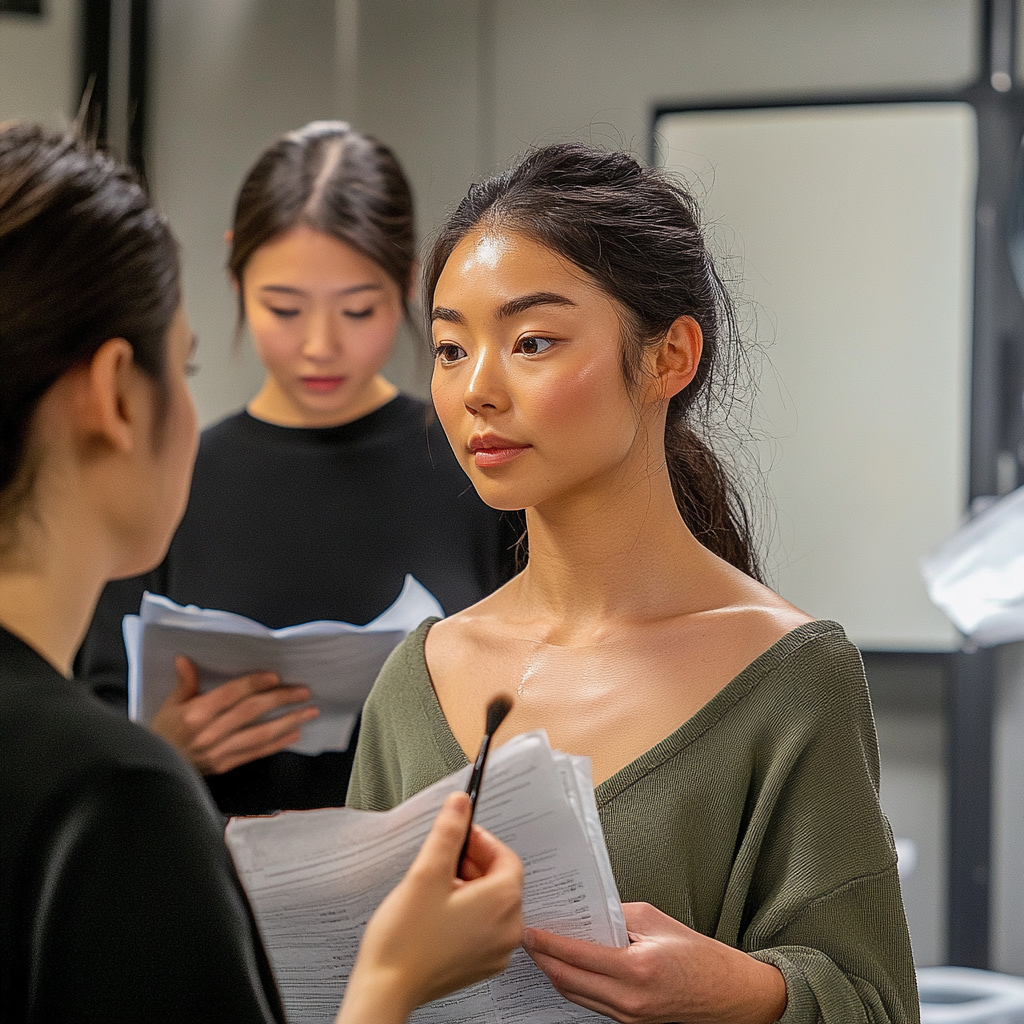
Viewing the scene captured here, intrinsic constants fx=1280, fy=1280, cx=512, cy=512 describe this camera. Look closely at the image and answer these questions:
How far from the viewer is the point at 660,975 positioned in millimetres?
948

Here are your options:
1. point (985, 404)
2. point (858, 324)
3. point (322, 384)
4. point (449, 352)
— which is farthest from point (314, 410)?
point (985, 404)

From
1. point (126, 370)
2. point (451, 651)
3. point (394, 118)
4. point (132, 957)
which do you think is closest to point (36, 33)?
point (394, 118)

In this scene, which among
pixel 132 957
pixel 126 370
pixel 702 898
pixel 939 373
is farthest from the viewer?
pixel 939 373

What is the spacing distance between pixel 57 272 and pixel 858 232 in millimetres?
2812

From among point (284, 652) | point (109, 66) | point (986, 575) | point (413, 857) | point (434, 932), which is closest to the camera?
point (434, 932)

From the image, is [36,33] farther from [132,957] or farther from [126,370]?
[132,957]

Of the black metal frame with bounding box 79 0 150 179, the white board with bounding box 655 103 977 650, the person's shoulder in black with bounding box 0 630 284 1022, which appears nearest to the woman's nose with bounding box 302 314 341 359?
the person's shoulder in black with bounding box 0 630 284 1022

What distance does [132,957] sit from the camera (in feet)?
2.14

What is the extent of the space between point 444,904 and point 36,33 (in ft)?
10.8

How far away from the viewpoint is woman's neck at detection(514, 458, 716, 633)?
3.87 feet

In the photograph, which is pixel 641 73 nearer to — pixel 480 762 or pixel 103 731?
pixel 480 762

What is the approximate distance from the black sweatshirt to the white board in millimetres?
1566

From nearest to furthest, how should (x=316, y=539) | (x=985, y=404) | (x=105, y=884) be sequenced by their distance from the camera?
(x=105, y=884) < (x=316, y=539) < (x=985, y=404)

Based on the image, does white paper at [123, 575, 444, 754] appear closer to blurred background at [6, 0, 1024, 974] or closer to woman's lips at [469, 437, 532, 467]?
woman's lips at [469, 437, 532, 467]
